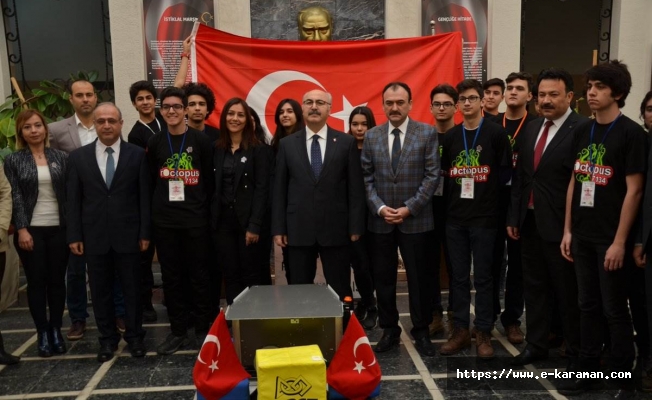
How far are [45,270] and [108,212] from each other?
0.64 m

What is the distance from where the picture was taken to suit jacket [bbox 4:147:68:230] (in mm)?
3882

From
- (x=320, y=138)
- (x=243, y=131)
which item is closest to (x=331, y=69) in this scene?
(x=243, y=131)

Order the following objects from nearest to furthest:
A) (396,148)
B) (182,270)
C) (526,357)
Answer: (526,357)
(396,148)
(182,270)

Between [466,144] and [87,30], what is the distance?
9.47 m

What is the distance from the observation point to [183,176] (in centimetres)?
393

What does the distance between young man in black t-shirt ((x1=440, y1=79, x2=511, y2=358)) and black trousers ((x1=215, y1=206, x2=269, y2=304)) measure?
137 cm

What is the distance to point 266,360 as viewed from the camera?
249cm

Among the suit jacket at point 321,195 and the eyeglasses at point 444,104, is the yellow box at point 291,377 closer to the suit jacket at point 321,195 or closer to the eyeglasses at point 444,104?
the suit jacket at point 321,195

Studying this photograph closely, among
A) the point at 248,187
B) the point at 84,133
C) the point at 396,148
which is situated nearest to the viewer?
the point at 396,148

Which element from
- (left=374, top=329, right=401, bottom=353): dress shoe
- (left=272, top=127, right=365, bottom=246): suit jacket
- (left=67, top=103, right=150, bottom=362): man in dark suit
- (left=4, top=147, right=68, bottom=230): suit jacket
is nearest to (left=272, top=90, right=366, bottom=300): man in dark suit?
(left=272, top=127, right=365, bottom=246): suit jacket

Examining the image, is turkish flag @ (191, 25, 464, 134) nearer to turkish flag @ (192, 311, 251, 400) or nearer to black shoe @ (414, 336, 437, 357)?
black shoe @ (414, 336, 437, 357)

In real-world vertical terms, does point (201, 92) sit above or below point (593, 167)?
above

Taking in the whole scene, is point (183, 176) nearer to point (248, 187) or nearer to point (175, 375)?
point (248, 187)

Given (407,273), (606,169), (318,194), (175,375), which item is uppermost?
(606,169)
